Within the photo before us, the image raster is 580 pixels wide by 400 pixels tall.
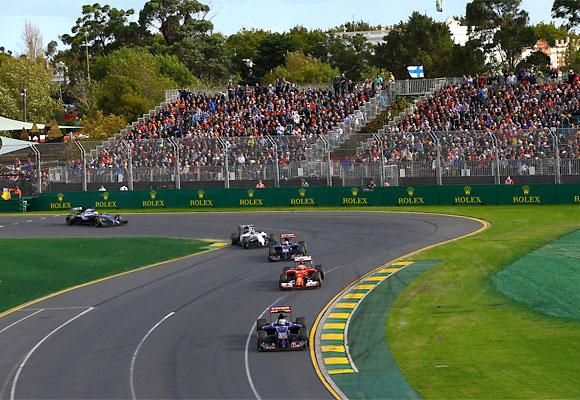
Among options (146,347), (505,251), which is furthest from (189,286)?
(505,251)


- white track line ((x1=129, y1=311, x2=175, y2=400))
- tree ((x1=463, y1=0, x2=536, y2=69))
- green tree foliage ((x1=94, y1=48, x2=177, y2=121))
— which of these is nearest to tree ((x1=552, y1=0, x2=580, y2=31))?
tree ((x1=463, y1=0, x2=536, y2=69))

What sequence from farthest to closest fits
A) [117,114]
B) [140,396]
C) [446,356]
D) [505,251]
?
[117,114] < [505,251] < [446,356] < [140,396]

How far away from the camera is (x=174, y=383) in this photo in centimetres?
2622

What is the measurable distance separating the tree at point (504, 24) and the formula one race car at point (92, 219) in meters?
52.3

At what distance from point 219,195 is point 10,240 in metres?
15.2

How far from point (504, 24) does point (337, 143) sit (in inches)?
1485

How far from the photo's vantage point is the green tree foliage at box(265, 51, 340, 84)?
122875 mm

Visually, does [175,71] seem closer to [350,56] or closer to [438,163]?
[350,56]

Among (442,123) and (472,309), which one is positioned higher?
(442,123)

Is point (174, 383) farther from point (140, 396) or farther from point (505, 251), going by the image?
point (505, 251)

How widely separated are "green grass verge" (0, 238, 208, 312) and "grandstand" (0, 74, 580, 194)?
1382cm

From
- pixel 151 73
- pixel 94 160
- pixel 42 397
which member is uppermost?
pixel 151 73

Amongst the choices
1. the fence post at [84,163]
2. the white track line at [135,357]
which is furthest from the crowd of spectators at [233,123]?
the white track line at [135,357]

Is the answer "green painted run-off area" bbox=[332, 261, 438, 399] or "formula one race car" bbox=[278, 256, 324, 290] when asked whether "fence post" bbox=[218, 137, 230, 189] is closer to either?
"green painted run-off area" bbox=[332, 261, 438, 399]
